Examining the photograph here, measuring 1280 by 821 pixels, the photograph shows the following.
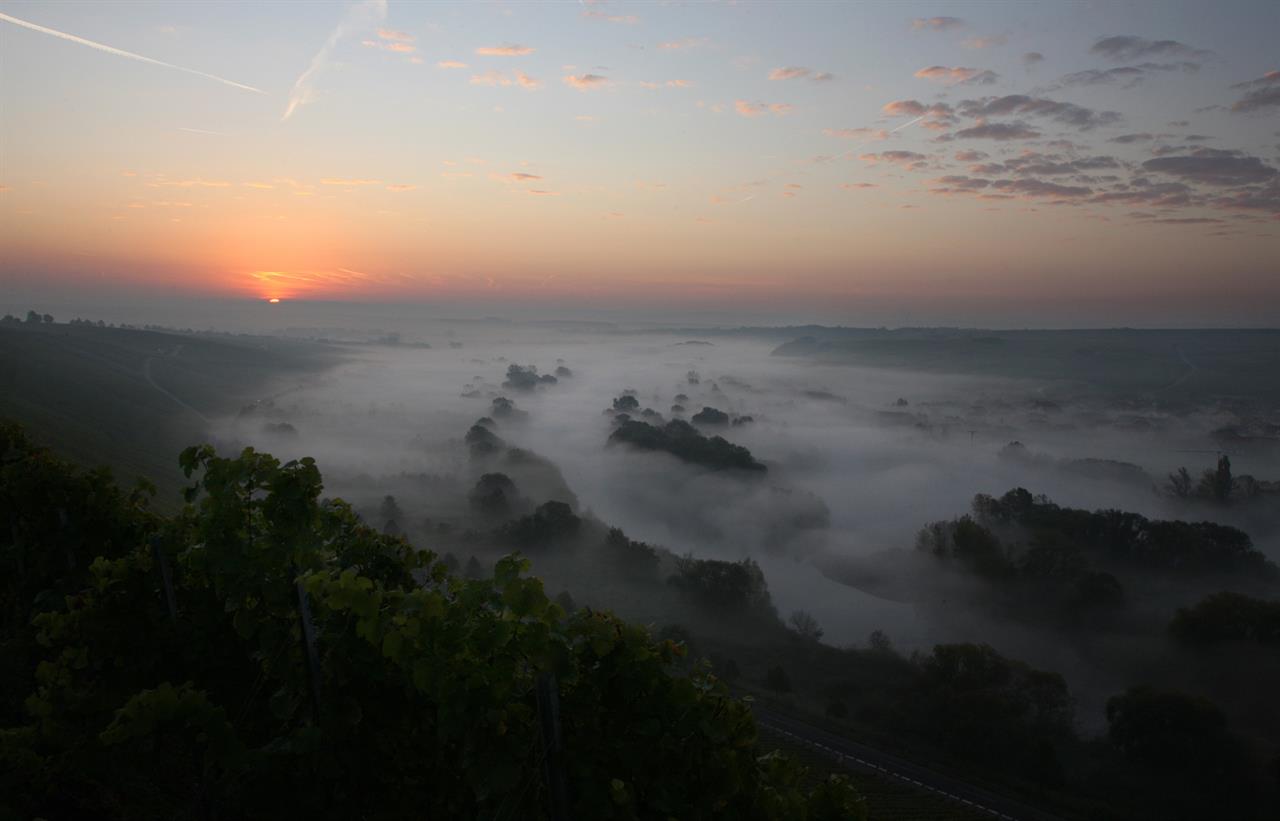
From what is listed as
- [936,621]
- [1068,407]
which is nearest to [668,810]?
[936,621]

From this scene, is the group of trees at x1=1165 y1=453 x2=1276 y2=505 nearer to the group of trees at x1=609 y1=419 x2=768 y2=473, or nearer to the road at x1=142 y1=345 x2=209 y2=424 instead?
the group of trees at x1=609 y1=419 x2=768 y2=473

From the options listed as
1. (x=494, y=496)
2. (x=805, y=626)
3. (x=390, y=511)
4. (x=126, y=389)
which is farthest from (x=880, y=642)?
(x=126, y=389)

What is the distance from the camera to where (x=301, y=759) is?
560 centimetres

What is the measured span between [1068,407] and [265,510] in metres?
195

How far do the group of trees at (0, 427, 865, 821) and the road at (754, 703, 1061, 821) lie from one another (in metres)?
30.3

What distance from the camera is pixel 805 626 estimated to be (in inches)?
1962

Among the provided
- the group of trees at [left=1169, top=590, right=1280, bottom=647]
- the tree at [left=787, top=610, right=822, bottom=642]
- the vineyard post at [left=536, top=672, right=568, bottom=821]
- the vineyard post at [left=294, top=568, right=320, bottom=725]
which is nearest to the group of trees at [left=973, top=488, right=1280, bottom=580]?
the group of trees at [left=1169, top=590, right=1280, bottom=647]

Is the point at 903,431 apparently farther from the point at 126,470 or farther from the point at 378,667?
the point at 378,667

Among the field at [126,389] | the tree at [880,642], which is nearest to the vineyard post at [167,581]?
the field at [126,389]

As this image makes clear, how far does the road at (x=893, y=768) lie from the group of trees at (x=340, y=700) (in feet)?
99.4

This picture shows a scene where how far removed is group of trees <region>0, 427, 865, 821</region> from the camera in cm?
502

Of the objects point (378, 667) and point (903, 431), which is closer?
point (378, 667)

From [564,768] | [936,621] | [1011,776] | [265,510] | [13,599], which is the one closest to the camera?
[564,768]

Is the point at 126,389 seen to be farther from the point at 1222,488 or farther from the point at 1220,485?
the point at 1222,488
